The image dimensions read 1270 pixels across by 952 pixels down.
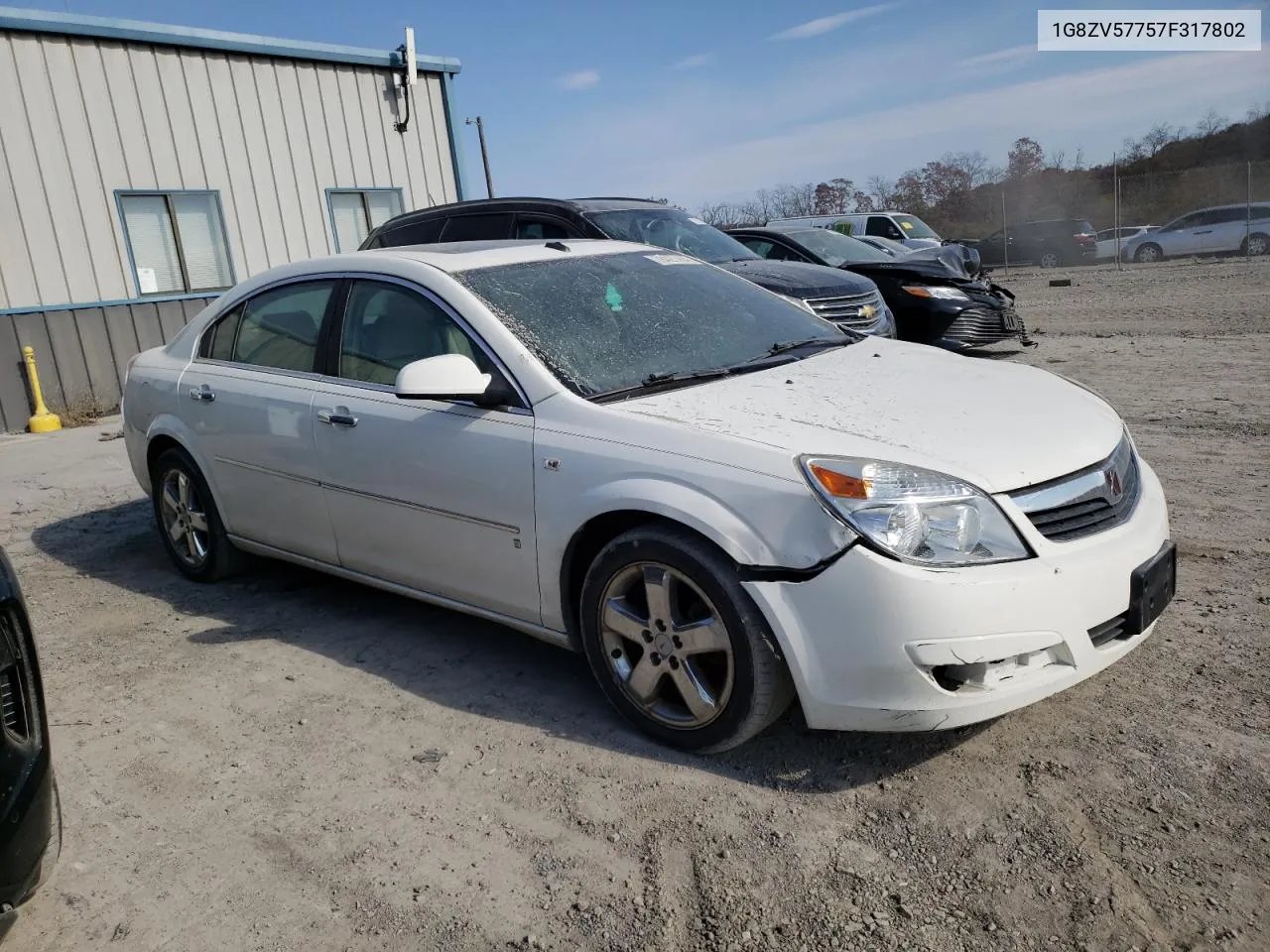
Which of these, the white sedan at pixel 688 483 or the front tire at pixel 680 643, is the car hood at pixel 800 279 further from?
the front tire at pixel 680 643

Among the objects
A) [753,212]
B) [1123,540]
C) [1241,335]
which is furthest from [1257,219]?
[1123,540]

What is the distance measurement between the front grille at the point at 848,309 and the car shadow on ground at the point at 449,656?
456cm

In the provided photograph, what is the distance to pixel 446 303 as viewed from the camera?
12.4 ft

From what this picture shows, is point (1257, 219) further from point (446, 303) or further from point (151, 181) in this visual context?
point (446, 303)

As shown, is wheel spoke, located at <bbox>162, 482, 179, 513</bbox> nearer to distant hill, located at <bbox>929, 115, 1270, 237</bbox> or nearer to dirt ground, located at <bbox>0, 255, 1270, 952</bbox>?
dirt ground, located at <bbox>0, 255, 1270, 952</bbox>

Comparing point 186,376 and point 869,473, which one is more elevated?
point 186,376

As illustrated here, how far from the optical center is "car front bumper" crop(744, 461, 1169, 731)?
2.68 metres

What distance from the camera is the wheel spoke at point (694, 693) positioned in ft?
10.1

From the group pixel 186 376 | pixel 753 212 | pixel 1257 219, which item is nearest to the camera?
pixel 186 376

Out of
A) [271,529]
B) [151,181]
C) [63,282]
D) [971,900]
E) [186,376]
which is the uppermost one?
[151,181]

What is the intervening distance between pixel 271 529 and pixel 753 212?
27037mm

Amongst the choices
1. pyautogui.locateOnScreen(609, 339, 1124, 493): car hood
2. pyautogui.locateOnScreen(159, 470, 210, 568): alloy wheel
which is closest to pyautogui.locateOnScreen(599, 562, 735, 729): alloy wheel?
pyautogui.locateOnScreen(609, 339, 1124, 493): car hood

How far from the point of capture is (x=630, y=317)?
12.7 feet

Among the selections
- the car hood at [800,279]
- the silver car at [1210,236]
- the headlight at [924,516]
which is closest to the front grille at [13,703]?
the headlight at [924,516]
